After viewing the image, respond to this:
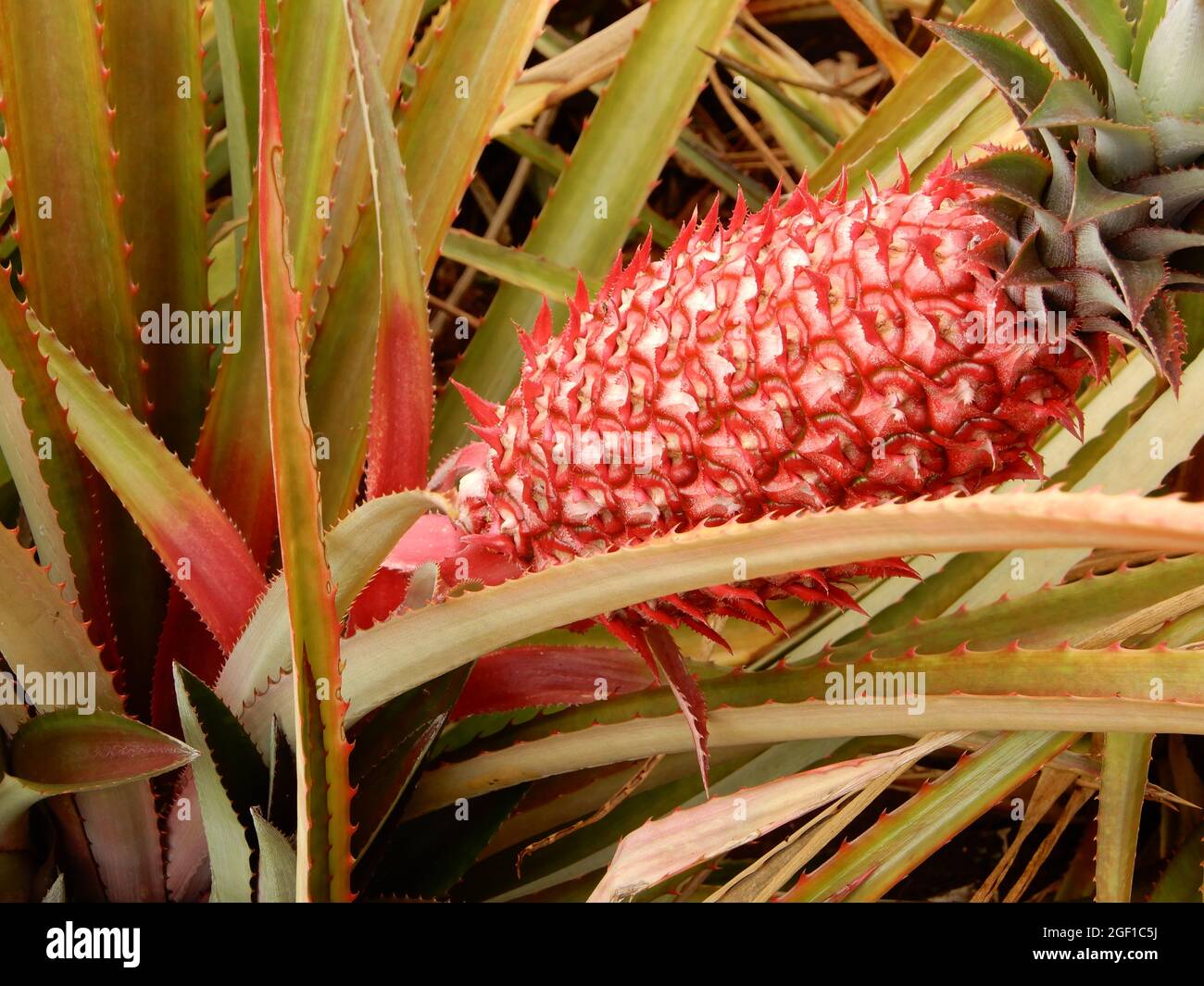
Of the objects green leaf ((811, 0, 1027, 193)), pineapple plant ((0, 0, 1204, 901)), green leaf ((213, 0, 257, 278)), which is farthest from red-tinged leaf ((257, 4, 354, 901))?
green leaf ((811, 0, 1027, 193))

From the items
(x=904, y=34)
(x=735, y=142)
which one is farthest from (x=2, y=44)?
(x=904, y=34)

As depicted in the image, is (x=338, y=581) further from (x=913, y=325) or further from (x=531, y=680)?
(x=913, y=325)

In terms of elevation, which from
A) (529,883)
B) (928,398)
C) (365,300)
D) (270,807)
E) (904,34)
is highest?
(904,34)

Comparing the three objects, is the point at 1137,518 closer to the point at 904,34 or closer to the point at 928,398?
the point at 928,398

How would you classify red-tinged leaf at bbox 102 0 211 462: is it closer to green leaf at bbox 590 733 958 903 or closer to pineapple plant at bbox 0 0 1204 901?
pineapple plant at bbox 0 0 1204 901

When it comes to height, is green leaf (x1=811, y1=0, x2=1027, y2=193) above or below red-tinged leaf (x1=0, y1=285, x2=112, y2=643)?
above

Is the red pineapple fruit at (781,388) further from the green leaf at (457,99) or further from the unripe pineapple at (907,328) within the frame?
the green leaf at (457,99)

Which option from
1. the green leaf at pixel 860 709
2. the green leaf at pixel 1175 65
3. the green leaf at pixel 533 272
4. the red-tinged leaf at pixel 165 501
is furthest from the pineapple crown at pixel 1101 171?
the red-tinged leaf at pixel 165 501
